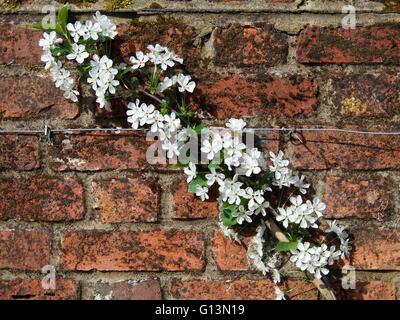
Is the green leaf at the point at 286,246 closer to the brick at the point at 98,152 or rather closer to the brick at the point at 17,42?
the brick at the point at 98,152

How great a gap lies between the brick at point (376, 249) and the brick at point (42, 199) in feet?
1.97

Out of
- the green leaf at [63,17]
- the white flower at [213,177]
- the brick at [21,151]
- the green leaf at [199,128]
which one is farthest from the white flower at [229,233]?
the green leaf at [63,17]

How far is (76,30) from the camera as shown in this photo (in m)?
1.23

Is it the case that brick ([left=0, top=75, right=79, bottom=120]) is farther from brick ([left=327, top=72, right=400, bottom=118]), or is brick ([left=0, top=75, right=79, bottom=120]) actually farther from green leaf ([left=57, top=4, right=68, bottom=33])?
brick ([left=327, top=72, right=400, bottom=118])

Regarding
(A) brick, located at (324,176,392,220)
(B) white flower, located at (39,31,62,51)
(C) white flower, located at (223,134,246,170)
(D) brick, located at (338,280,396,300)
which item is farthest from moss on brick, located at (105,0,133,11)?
(D) brick, located at (338,280,396,300)

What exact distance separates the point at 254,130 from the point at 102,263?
437 millimetres

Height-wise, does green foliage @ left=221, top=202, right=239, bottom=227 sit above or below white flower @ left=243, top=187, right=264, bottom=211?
below

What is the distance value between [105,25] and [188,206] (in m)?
0.42

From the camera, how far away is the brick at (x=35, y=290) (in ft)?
4.32

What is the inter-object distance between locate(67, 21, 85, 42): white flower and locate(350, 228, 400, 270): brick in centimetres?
71

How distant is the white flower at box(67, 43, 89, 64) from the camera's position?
124 cm

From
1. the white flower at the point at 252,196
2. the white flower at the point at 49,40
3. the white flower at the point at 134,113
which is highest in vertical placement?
the white flower at the point at 49,40

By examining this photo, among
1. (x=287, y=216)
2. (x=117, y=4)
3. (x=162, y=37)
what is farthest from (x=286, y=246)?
(x=117, y=4)

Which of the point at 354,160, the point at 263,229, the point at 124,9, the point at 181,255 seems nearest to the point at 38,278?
the point at 181,255
